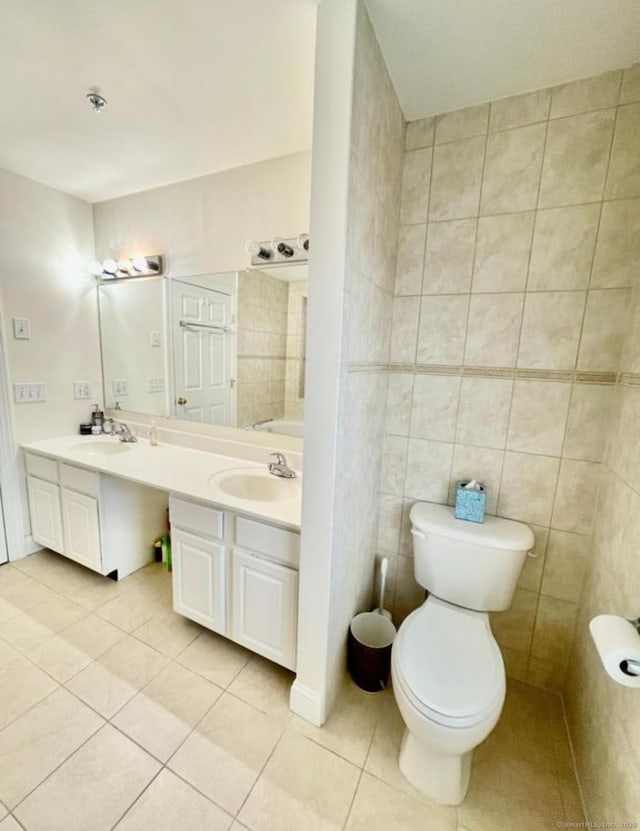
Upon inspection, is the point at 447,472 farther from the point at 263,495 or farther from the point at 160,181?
the point at 160,181

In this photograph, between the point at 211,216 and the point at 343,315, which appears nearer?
the point at 343,315

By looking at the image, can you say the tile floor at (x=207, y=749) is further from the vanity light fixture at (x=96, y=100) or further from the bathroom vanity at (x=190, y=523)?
the vanity light fixture at (x=96, y=100)

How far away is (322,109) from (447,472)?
1.36 metres

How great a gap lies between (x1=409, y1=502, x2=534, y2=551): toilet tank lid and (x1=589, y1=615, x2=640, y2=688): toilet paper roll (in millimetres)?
456

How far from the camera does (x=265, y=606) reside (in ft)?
4.69

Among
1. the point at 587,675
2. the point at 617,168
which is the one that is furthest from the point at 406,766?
the point at 617,168

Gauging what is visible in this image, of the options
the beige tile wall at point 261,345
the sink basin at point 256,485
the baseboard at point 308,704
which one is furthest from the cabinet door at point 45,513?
the baseboard at point 308,704

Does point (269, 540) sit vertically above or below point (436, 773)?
above

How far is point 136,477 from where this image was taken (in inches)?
67.1

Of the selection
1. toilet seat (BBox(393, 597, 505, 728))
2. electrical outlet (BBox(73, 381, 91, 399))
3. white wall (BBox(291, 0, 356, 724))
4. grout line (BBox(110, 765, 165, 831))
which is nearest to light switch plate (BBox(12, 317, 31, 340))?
electrical outlet (BBox(73, 381, 91, 399))

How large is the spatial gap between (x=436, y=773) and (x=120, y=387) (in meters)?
2.65

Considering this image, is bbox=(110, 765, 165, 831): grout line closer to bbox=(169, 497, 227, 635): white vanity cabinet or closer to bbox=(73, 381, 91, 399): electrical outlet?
bbox=(169, 497, 227, 635): white vanity cabinet

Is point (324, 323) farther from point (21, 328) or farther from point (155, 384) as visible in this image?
point (21, 328)

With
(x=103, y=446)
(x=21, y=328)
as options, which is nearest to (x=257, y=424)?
(x=103, y=446)
